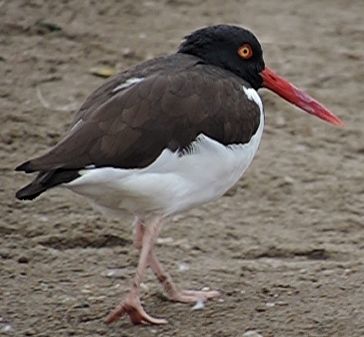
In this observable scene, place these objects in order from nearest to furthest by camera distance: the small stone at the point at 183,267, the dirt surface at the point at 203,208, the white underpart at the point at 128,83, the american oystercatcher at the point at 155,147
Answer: the american oystercatcher at the point at 155,147 < the white underpart at the point at 128,83 < the dirt surface at the point at 203,208 < the small stone at the point at 183,267

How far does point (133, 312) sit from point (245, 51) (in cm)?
134

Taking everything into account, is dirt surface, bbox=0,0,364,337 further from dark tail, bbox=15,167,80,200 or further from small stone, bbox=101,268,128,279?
dark tail, bbox=15,167,80,200

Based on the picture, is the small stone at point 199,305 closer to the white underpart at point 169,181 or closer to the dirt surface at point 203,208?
the dirt surface at point 203,208

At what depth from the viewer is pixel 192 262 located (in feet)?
19.3

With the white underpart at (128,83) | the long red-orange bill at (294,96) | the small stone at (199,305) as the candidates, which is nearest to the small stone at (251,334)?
the small stone at (199,305)

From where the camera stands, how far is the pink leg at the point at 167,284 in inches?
210

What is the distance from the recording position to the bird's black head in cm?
545

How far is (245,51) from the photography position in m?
5.50

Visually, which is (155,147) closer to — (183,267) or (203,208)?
(183,267)

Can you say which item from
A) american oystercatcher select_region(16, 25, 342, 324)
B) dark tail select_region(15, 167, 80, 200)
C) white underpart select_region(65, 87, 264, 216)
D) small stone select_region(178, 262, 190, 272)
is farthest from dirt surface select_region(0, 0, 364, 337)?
dark tail select_region(15, 167, 80, 200)

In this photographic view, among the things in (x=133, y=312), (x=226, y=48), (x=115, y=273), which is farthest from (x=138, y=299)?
(x=226, y=48)

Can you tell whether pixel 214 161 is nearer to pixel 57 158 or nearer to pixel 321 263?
pixel 57 158

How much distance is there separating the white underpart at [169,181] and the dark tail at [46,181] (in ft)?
0.11

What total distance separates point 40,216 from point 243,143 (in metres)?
1.60
